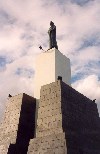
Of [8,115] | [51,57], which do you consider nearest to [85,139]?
[8,115]

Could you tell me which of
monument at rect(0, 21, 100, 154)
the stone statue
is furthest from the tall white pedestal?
the stone statue

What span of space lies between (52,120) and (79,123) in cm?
228

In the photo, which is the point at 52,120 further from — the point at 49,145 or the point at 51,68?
the point at 51,68

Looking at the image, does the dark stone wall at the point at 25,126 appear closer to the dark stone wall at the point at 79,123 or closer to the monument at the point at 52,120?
the monument at the point at 52,120

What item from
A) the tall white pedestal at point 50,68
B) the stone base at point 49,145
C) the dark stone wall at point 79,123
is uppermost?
the tall white pedestal at point 50,68

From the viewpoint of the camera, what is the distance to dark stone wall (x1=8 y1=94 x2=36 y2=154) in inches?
623

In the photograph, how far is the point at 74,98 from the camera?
17.5 m

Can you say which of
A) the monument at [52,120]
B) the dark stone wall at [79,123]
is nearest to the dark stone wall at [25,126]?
the monument at [52,120]

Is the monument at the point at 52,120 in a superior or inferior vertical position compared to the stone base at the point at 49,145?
superior

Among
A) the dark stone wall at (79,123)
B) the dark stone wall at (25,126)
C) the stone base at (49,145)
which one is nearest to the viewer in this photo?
the stone base at (49,145)

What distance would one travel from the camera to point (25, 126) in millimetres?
17266

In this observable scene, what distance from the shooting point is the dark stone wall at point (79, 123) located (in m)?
14.3

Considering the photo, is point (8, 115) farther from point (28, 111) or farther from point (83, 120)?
point (83, 120)

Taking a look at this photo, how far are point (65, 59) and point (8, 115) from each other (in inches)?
288
